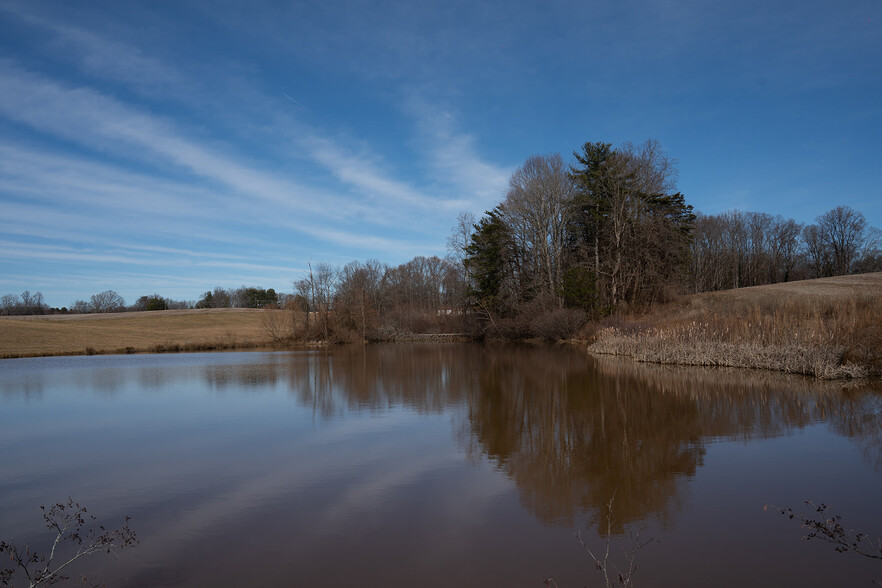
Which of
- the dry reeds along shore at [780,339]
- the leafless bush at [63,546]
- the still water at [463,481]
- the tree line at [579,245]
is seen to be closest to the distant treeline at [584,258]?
the tree line at [579,245]

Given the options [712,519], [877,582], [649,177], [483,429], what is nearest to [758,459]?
[712,519]

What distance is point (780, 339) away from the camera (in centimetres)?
1527

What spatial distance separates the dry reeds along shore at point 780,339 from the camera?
1327cm

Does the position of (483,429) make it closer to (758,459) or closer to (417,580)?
(758,459)

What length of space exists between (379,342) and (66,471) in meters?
40.3

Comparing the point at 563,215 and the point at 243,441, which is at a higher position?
the point at 563,215

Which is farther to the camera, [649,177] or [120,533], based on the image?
[649,177]

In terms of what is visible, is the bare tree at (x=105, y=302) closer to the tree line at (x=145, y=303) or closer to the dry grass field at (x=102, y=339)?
the tree line at (x=145, y=303)

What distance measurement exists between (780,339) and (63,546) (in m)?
17.0

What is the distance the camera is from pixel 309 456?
7949mm

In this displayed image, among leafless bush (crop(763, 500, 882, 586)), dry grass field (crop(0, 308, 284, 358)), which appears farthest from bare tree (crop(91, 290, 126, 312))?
leafless bush (crop(763, 500, 882, 586))

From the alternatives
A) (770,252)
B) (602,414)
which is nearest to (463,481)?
(602,414)

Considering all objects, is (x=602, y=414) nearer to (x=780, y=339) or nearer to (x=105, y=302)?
(x=780, y=339)

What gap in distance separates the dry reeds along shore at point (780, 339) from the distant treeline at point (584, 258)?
1030 centimetres
